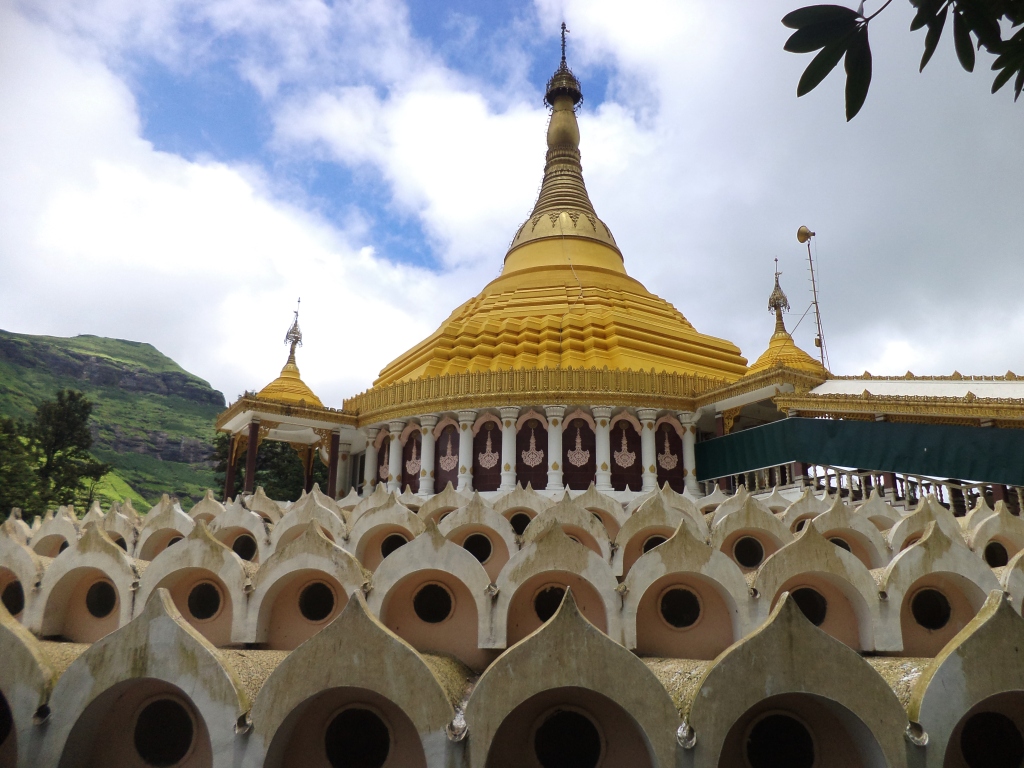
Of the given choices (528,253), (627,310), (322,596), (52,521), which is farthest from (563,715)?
(528,253)

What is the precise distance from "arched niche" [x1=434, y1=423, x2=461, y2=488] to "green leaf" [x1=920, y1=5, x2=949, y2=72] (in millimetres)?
22717

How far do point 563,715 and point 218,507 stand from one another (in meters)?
11.4

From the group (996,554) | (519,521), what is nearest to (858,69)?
(996,554)

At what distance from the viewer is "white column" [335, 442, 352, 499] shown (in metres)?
32.0

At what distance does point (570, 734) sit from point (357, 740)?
6.35ft

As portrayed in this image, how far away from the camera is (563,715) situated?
23.1ft

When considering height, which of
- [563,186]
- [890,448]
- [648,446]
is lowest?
[890,448]

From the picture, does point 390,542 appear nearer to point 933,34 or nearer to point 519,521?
point 519,521

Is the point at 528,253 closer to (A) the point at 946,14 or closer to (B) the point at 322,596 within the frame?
(B) the point at 322,596

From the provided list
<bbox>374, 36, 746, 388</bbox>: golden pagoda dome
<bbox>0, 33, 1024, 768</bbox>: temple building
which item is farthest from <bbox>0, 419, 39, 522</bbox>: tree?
<bbox>374, 36, 746, 388</bbox>: golden pagoda dome

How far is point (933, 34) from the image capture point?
299 cm

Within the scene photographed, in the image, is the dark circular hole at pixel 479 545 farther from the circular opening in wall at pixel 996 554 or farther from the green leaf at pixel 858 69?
the green leaf at pixel 858 69

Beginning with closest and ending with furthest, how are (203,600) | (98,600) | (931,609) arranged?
(931,609) → (203,600) → (98,600)

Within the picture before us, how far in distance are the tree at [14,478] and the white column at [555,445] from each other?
20.2 meters
